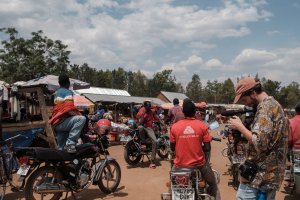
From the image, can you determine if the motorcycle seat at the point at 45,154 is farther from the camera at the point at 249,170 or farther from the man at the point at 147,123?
the man at the point at 147,123

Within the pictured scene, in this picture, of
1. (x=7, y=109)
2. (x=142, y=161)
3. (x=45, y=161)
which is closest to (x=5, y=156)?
(x=45, y=161)

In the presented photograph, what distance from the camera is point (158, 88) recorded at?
85.8 metres

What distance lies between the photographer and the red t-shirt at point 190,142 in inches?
193

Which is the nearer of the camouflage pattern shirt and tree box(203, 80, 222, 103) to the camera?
the camouflage pattern shirt

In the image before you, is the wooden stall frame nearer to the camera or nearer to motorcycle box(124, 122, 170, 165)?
motorcycle box(124, 122, 170, 165)

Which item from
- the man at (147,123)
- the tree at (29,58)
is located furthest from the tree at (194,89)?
the man at (147,123)

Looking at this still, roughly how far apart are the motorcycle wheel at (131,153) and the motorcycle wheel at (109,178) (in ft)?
9.74

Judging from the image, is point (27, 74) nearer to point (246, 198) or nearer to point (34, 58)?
point (34, 58)

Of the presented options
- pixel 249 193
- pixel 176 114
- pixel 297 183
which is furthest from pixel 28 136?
pixel 249 193

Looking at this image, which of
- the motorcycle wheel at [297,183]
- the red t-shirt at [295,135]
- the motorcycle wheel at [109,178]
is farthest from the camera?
the motorcycle wheel at [109,178]

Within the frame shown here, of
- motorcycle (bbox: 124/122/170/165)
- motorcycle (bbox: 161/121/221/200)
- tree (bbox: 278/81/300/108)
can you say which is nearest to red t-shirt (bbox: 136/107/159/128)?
motorcycle (bbox: 124/122/170/165)

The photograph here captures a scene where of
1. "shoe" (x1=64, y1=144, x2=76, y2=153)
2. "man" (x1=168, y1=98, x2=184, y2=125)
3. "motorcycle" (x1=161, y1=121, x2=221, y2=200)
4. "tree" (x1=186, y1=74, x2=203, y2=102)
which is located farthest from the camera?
"tree" (x1=186, y1=74, x2=203, y2=102)

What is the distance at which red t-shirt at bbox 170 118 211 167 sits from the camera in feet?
16.1

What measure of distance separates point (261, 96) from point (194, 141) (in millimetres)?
1873
